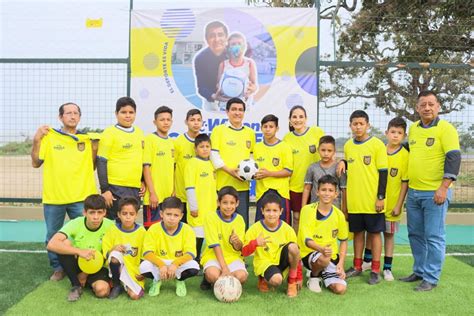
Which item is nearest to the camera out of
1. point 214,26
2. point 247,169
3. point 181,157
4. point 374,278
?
point 374,278

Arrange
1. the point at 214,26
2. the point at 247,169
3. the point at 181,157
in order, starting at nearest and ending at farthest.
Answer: the point at 247,169 < the point at 181,157 < the point at 214,26

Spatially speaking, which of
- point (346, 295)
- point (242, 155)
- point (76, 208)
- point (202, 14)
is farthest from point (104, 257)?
point (202, 14)

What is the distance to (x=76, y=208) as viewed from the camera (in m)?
4.30

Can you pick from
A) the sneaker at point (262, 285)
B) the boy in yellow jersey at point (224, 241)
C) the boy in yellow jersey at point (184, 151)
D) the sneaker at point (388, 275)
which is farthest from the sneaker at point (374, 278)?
the boy in yellow jersey at point (184, 151)

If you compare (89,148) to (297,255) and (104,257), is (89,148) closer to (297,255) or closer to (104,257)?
(104,257)

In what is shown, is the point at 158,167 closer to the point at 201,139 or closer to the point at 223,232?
the point at 201,139

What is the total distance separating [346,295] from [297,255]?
52 cm

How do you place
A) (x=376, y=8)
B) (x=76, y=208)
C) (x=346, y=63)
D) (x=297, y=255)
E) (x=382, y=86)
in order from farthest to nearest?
(x=376, y=8)
(x=382, y=86)
(x=346, y=63)
(x=76, y=208)
(x=297, y=255)

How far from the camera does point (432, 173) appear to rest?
403 cm

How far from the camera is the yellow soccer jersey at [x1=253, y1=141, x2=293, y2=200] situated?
4.41 m

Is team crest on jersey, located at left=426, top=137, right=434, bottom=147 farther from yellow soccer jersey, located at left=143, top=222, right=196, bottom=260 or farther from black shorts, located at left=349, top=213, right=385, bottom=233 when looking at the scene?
yellow soccer jersey, located at left=143, top=222, right=196, bottom=260

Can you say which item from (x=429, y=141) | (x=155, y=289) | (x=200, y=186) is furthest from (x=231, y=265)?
(x=429, y=141)

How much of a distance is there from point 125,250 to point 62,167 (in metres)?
0.99

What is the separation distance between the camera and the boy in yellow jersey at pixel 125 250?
373cm
